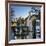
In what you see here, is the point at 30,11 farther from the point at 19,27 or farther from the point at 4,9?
the point at 4,9

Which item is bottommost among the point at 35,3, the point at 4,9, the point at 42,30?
the point at 42,30

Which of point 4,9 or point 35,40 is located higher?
point 4,9

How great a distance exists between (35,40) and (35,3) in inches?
22.2
